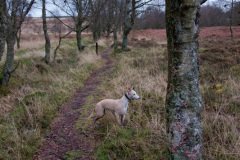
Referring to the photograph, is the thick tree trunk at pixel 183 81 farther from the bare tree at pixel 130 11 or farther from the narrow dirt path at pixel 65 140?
the bare tree at pixel 130 11

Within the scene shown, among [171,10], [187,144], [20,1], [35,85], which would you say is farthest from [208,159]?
[20,1]

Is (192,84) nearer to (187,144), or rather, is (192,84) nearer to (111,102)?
(187,144)

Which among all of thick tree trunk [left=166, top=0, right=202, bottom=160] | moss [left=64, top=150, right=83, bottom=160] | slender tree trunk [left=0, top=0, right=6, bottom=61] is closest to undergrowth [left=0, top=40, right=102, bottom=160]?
moss [left=64, top=150, right=83, bottom=160]

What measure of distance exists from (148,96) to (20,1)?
222 inches

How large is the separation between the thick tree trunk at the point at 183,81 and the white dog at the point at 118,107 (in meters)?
2.50

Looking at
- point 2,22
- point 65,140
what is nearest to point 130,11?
point 2,22

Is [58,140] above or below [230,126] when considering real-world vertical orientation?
below

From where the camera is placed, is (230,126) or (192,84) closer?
(192,84)

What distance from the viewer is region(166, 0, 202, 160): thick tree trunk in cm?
349

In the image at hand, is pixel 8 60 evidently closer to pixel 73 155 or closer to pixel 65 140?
pixel 65 140

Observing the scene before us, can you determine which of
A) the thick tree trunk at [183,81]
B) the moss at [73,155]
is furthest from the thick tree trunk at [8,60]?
the thick tree trunk at [183,81]

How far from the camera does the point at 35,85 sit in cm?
1036

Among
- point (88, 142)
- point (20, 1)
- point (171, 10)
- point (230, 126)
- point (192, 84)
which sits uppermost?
point (20, 1)

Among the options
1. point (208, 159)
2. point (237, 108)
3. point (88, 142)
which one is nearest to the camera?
point (208, 159)
